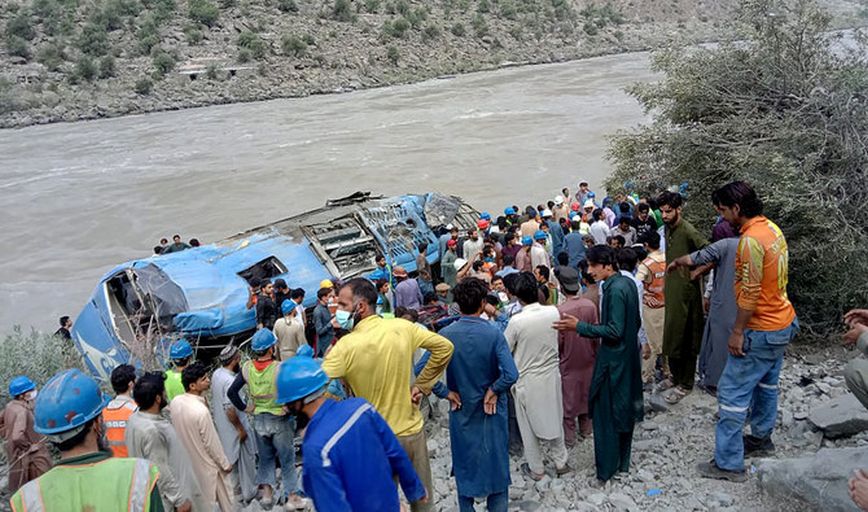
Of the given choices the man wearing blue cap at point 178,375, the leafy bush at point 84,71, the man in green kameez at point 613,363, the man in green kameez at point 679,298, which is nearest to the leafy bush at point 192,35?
the leafy bush at point 84,71

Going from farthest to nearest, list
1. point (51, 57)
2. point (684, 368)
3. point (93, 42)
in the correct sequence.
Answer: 1. point (93, 42)
2. point (51, 57)
3. point (684, 368)

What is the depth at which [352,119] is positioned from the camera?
31594 mm

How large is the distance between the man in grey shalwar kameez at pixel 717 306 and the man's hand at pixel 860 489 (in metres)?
1.91

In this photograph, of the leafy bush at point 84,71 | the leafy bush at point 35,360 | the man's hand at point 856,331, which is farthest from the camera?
the leafy bush at point 84,71

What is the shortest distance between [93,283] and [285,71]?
3045 cm

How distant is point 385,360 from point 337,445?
829 mm

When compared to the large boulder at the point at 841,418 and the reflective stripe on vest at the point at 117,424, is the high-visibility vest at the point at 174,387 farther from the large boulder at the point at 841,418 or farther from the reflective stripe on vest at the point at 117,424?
the large boulder at the point at 841,418

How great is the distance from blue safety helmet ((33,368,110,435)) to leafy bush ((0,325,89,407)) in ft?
17.8

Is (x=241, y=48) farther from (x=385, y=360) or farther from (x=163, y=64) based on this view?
(x=385, y=360)

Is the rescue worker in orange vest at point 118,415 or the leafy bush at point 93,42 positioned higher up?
the leafy bush at point 93,42

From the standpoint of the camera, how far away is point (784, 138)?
25.9 ft

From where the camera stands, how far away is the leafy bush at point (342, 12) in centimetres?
5191

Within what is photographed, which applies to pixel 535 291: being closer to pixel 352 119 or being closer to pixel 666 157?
pixel 666 157

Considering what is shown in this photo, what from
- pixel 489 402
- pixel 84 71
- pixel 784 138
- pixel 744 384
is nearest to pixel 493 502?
pixel 489 402
